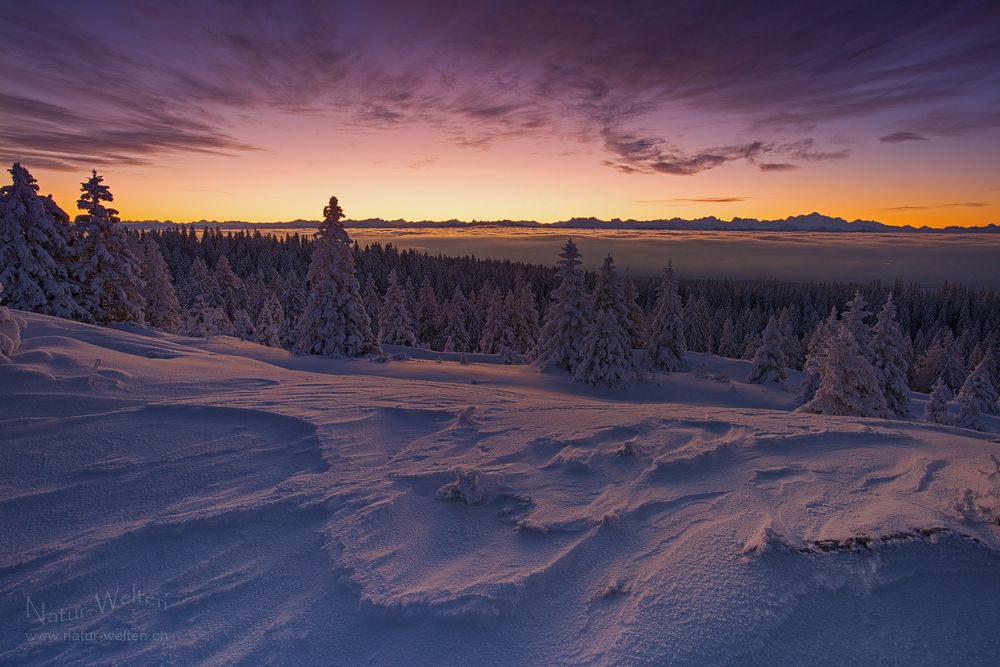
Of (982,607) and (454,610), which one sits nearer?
(982,607)

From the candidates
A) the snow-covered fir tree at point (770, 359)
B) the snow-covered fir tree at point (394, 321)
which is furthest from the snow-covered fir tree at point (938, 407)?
the snow-covered fir tree at point (394, 321)

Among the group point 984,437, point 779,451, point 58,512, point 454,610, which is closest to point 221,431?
point 58,512

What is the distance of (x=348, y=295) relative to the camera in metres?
27.5

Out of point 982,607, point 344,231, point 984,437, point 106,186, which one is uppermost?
point 106,186

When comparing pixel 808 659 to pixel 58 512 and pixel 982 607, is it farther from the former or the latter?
pixel 58 512

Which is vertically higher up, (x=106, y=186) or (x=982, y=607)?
(x=106, y=186)

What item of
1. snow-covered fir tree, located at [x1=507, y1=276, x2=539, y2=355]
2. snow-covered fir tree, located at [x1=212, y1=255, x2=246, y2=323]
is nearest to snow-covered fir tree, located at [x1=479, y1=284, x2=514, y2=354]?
snow-covered fir tree, located at [x1=507, y1=276, x2=539, y2=355]

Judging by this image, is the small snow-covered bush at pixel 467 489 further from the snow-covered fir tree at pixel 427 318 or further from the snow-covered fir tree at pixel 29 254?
the snow-covered fir tree at pixel 427 318

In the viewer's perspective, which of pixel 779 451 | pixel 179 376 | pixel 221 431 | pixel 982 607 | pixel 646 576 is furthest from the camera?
pixel 179 376

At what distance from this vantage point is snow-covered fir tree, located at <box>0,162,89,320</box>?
78.7 ft

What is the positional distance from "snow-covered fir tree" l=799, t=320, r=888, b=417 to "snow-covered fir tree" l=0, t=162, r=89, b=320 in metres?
38.4

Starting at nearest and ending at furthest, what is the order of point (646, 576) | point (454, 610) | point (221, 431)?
1. point (454, 610)
2. point (646, 576)
3. point (221, 431)

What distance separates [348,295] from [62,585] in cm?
2476

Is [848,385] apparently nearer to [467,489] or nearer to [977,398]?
[977,398]
